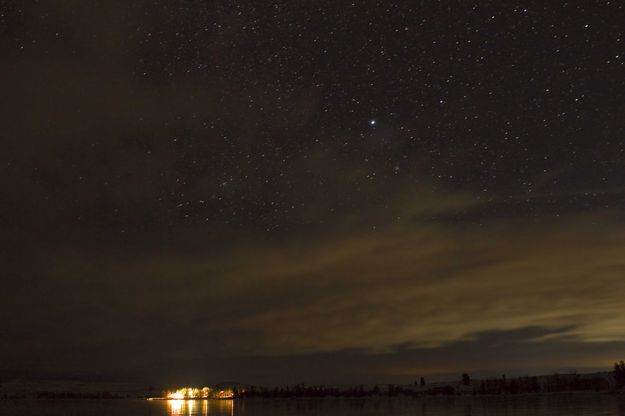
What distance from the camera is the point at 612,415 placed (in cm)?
5378

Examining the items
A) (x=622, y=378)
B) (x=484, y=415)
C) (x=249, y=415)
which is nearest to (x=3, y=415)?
(x=249, y=415)

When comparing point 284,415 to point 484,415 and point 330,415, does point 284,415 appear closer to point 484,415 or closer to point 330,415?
point 330,415

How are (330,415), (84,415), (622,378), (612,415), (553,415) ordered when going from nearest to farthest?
(612,415), (553,415), (330,415), (84,415), (622,378)

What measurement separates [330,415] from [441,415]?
16.6 metres

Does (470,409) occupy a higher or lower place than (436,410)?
lower

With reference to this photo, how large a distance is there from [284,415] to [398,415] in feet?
82.4

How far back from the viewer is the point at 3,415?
104250 millimetres

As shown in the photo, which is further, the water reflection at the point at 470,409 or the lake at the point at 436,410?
the lake at the point at 436,410

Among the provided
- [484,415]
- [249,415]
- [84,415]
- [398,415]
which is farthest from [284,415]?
[84,415]

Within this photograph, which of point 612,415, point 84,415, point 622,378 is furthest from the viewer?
point 622,378

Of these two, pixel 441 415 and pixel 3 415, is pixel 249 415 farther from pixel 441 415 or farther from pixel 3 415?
pixel 3 415

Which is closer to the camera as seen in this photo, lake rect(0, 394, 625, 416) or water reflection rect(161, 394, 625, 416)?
water reflection rect(161, 394, 625, 416)

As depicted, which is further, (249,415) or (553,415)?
(249,415)

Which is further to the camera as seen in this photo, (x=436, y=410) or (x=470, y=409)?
(x=470, y=409)
